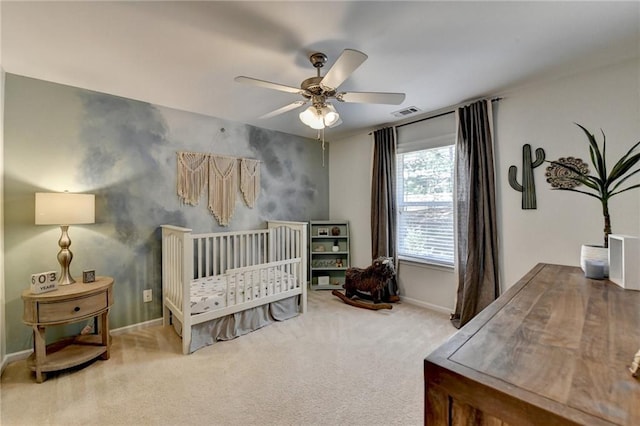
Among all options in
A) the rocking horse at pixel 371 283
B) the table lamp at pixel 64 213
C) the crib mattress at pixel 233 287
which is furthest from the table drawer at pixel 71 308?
the rocking horse at pixel 371 283

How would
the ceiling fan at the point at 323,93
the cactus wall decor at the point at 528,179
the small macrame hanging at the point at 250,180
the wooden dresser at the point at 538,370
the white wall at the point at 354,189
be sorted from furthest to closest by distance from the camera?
the white wall at the point at 354,189 → the small macrame hanging at the point at 250,180 → the cactus wall decor at the point at 528,179 → the ceiling fan at the point at 323,93 → the wooden dresser at the point at 538,370

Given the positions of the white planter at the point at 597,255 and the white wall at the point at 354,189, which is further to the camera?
the white wall at the point at 354,189

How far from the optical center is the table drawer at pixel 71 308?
1.96m

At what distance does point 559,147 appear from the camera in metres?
2.39

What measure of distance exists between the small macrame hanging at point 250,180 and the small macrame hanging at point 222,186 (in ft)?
0.29

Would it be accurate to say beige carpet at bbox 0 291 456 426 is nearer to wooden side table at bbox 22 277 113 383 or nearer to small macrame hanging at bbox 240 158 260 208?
wooden side table at bbox 22 277 113 383

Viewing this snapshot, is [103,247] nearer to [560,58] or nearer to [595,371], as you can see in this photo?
[595,371]

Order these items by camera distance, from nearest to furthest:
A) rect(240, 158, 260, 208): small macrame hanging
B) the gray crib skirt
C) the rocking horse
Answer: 1. the gray crib skirt
2. the rocking horse
3. rect(240, 158, 260, 208): small macrame hanging

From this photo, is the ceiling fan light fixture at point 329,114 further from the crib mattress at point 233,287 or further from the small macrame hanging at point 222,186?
the small macrame hanging at point 222,186

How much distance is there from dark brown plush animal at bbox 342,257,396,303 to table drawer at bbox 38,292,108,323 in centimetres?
249

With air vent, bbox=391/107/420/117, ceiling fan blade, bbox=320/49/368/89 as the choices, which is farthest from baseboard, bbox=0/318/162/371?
air vent, bbox=391/107/420/117

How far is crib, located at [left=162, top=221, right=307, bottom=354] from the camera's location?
237 centimetres

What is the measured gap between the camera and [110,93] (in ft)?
8.55

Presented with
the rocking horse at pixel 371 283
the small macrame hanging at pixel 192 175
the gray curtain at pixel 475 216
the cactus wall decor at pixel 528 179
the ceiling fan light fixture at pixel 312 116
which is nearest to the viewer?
the ceiling fan light fixture at pixel 312 116
